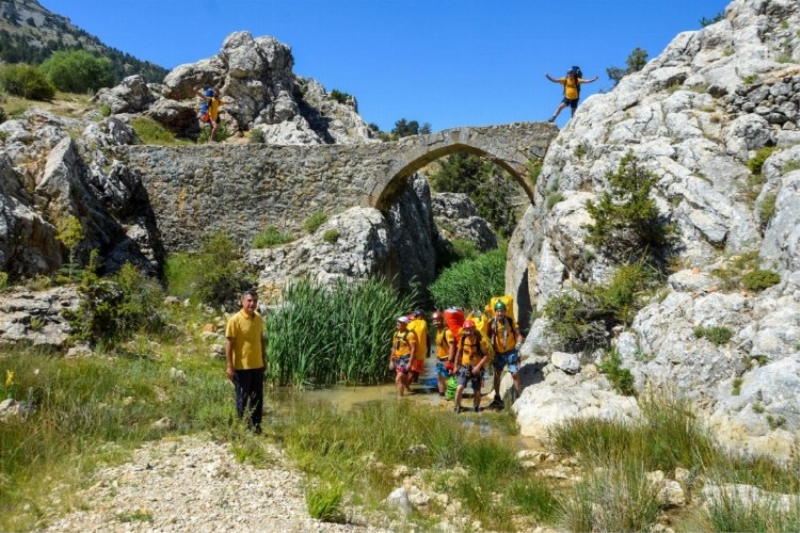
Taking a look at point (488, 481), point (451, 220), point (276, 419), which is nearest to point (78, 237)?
point (276, 419)

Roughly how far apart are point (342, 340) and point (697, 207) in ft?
19.8

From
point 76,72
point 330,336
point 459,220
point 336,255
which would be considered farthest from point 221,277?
point 76,72

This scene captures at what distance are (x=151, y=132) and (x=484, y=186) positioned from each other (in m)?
17.1

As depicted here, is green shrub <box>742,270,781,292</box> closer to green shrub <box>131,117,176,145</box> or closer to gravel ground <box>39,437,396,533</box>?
gravel ground <box>39,437,396,533</box>

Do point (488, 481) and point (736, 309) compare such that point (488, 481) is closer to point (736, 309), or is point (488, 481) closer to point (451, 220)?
point (736, 309)

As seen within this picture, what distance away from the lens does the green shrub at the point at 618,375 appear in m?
7.07

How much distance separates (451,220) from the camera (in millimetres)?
25781

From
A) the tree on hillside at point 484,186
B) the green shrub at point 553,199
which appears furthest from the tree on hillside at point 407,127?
the green shrub at point 553,199

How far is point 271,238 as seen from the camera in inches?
620

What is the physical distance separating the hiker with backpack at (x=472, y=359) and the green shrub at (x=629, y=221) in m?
2.39

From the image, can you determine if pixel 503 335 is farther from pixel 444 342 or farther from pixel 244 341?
pixel 244 341

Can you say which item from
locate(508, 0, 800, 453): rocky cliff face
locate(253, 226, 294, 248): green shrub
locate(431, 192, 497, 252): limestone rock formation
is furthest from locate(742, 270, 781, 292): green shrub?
locate(431, 192, 497, 252): limestone rock formation

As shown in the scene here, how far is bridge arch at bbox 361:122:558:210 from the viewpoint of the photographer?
565 inches

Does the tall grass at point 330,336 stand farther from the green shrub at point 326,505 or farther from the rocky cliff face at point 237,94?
the rocky cliff face at point 237,94
